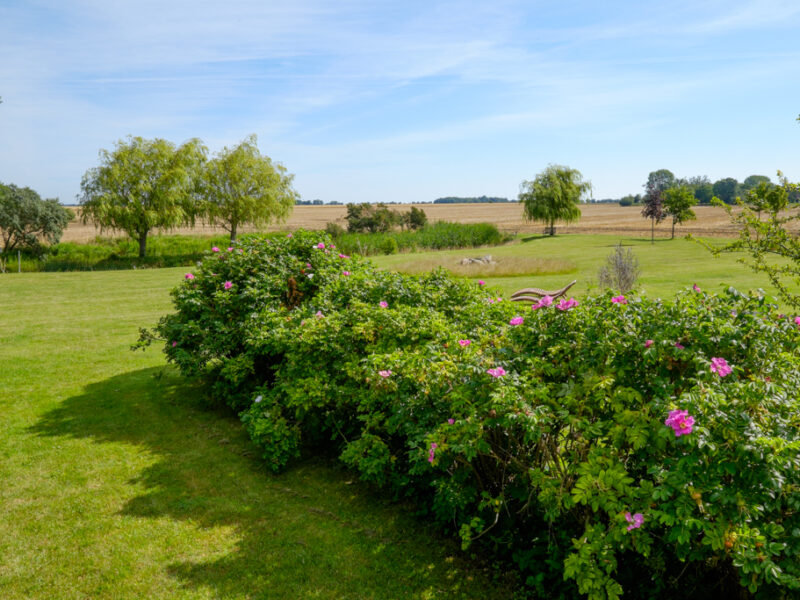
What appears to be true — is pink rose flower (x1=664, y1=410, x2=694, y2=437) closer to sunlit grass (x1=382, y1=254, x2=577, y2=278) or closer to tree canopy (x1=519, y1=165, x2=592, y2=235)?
sunlit grass (x1=382, y1=254, x2=577, y2=278)

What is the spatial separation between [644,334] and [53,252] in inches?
1311

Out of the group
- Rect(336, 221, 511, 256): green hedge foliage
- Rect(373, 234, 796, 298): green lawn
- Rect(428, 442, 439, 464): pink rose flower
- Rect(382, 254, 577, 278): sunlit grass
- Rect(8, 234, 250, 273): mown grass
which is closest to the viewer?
Rect(428, 442, 439, 464): pink rose flower

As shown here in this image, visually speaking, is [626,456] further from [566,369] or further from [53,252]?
[53,252]

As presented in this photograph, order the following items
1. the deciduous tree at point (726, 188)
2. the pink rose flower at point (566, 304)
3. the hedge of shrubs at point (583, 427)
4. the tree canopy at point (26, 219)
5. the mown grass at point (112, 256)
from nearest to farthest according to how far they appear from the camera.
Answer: the hedge of shrubs at point (583, 427) → the pink rose flower at point (566, 304) → the mown grass at point (112, 256) → the tree canopy at point (26, 219) → the deciduous tree at point (726, 188)

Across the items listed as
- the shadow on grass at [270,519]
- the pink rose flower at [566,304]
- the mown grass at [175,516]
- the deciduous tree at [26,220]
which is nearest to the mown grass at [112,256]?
the deciduous tree at [26,220]

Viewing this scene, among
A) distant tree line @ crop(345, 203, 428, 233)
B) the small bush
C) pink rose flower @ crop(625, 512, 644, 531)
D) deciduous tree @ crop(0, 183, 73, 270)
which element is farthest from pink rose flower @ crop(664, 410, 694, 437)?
distant tree line @ crop(345, 203, 428, 233)

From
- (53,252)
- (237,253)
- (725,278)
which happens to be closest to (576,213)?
(725,278)

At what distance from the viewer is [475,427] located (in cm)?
331

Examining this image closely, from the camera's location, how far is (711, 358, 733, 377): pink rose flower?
3.02 m

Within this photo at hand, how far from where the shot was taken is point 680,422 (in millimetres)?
2684

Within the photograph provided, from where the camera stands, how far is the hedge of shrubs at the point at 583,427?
262 centimetres

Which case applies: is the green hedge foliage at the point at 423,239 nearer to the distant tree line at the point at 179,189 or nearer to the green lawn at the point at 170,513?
the distant tree line at the point at 179,189

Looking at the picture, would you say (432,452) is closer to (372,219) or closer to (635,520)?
(635,520)

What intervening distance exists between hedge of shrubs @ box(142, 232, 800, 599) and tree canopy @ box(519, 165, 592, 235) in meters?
42.9
